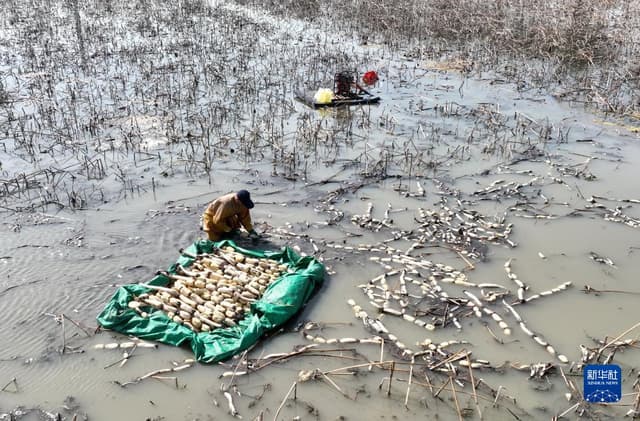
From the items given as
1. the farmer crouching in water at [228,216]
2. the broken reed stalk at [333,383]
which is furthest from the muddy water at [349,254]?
the farmer crouching in water at [228,216]

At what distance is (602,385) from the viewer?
4.70m

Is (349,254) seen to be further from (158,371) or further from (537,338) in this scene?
(158,371)

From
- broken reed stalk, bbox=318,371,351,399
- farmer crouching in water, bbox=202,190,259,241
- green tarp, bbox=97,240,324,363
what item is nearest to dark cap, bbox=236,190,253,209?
farmer crouching in water, bbox=202,190,259,241

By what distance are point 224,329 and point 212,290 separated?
0.60 meters

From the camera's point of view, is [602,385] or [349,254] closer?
[602,385]

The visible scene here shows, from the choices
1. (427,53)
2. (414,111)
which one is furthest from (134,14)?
(414,111)

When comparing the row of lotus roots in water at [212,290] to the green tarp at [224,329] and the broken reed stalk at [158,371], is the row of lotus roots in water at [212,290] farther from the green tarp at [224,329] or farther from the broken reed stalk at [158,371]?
the broken reed stalk at [158,371]

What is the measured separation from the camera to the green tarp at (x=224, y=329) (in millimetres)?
5410

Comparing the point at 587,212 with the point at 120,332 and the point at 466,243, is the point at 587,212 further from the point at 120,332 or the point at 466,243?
the point at 120,332

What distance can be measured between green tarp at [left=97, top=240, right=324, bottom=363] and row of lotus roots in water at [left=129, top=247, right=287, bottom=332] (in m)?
0.08

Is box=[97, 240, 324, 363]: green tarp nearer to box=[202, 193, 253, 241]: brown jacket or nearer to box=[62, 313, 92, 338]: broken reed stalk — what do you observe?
box=[62, 313, 92, 338]: broken reed stalk

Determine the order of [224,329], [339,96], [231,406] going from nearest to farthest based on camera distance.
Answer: [231,406] < [224,329] < [339,96]

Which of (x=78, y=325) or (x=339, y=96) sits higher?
(x=339, y=96)

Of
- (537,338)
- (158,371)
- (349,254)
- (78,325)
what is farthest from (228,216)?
(537,338)
